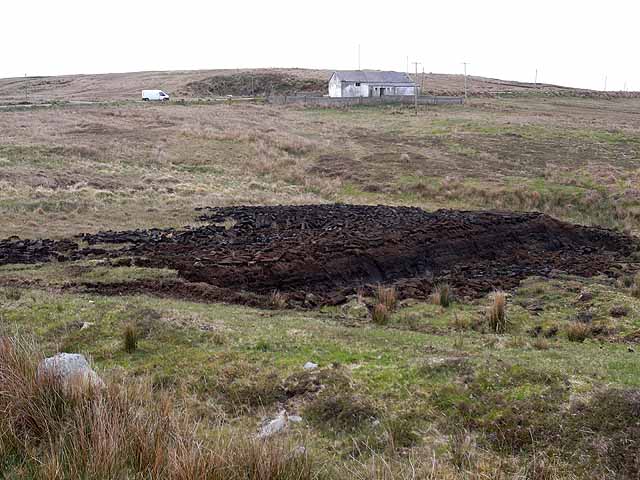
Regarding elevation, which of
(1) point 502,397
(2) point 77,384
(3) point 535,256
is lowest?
(3) point 535,256

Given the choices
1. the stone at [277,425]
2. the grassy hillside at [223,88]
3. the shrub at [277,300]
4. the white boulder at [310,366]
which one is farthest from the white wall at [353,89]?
the stone at [277,425]

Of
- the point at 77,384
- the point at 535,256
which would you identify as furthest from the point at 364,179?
the point at 77,384

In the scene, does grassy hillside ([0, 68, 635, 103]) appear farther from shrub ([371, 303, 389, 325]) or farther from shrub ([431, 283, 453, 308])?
shrub ([371, 303, 389, 325])

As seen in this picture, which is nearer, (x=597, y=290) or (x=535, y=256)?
(x=597, y=290)

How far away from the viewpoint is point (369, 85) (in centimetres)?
8875

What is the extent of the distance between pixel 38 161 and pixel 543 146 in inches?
1330

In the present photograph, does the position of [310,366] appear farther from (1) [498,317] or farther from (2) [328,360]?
(1) [498,317]

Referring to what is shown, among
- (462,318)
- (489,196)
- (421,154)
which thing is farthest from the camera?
(421,154)

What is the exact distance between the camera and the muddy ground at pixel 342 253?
1561 centimetres

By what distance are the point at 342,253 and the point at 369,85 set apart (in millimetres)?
75040

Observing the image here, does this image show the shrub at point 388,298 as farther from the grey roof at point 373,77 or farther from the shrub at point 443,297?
the grey roof at point 373,77

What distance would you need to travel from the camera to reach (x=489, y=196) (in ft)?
103

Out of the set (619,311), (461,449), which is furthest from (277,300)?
(461,449)

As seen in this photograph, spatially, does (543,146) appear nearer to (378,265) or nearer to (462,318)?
(378,265)
